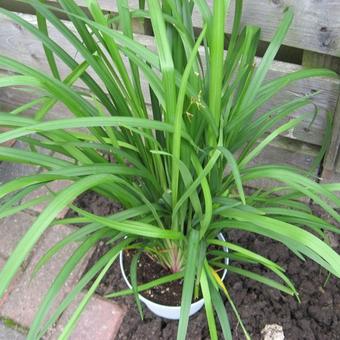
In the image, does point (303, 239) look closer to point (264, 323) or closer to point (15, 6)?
point (264, 323)

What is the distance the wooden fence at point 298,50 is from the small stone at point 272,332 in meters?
0.49

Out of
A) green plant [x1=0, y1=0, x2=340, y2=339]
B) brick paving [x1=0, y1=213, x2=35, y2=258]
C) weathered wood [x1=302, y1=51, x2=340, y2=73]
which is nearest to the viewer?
green plant [x1=0, y1=0, x2=340, y2=339]

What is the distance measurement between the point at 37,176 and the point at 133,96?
285 millimetres

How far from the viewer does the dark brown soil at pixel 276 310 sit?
1.29 meters

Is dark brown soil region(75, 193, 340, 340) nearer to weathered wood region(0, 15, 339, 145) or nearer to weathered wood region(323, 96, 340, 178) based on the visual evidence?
weathered wood region(323, 96, 340, 178)

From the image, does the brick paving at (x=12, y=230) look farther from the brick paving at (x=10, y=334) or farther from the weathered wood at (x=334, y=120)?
the weathered wood at (x=334, y=120)

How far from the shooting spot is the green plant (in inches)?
29.7

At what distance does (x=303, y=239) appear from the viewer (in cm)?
73

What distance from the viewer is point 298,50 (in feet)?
4.21

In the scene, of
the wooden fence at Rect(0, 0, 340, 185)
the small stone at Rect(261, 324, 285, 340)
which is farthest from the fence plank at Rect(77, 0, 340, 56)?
the small stone at Rect(261, 324, 285, 340)

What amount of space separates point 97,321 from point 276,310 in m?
0.53

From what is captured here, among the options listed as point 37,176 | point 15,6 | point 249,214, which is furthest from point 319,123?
point 15,6

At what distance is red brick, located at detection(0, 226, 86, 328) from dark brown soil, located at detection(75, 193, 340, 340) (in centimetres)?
16

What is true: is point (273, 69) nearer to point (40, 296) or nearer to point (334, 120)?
point (334, 120)
